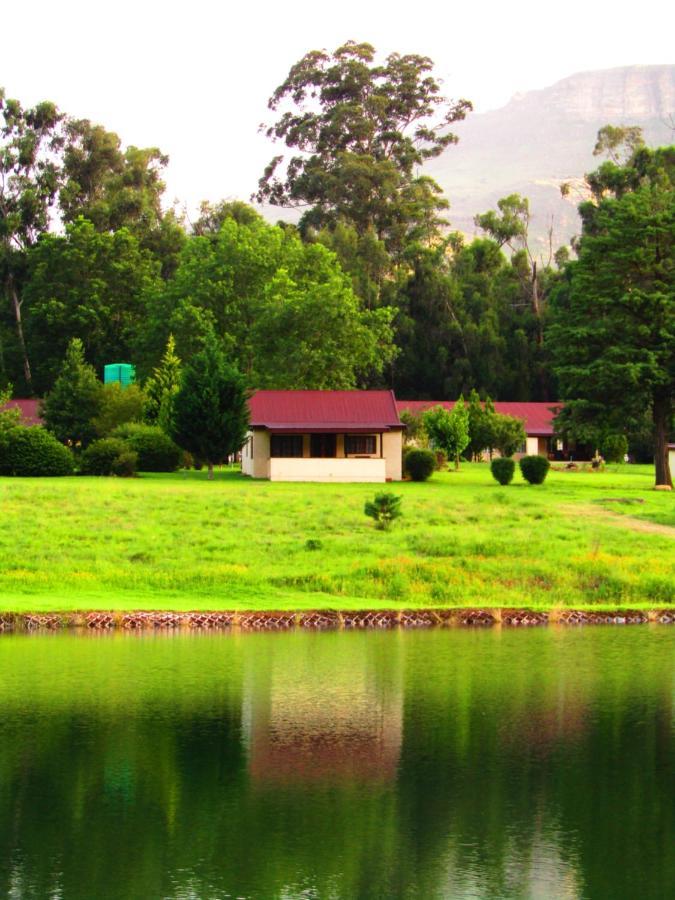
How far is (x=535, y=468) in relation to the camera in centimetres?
6156

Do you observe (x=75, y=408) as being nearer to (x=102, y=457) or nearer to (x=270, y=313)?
(x=102, y=457)

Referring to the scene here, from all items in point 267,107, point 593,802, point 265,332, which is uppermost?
point 267,107

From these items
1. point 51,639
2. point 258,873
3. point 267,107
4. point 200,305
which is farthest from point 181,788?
point 267,107

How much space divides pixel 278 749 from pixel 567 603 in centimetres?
1679

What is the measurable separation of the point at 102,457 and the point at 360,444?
43.7 ft

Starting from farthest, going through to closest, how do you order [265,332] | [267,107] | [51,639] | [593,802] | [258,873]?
1. [267,107]
2. [265,332]
3. [51,639]
4. [593,802]
5. [258,873]

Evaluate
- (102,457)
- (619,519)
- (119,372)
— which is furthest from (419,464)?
(119,372)

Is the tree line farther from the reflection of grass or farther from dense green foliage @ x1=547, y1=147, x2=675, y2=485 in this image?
the reflection of grass

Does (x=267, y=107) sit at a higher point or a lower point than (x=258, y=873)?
higher

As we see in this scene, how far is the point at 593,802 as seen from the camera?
600 inches

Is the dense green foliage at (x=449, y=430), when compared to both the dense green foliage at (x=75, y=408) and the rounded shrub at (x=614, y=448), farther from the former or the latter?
the dense green foliage at (x=75, y=408)

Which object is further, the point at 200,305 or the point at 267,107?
the point at 267,107

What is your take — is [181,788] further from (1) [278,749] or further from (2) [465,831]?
(2) [465,831]

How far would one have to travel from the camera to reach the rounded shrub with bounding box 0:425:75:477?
6338 centimetres
